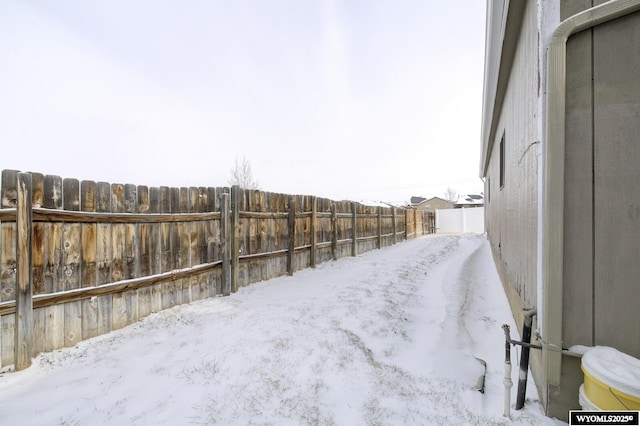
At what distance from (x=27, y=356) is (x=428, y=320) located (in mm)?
4239

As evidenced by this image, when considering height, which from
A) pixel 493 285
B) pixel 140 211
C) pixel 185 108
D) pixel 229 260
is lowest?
pixel 493 285

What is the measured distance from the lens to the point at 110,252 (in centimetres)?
316

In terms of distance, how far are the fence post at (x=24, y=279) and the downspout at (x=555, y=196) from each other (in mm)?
4072

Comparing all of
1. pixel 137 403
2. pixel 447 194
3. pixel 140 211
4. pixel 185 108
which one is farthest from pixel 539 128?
pixel 447 194

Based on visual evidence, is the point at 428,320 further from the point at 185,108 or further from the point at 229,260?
the point at 185,108

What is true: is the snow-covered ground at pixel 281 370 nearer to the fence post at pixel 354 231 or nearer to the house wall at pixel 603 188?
the house wall at pixel 603 188

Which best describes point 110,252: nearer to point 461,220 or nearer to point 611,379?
point 611,379

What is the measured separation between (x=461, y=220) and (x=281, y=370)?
24.4 metres

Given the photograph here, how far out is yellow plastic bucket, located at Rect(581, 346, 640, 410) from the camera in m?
1.35

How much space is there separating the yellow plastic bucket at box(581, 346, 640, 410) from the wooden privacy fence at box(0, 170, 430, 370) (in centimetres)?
406

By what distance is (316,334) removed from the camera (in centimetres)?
305

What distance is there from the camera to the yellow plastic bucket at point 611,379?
4.44 ft

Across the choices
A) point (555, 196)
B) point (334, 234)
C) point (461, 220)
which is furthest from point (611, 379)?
point (461, 220)

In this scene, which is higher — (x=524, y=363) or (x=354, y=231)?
(x=354, y=231)
